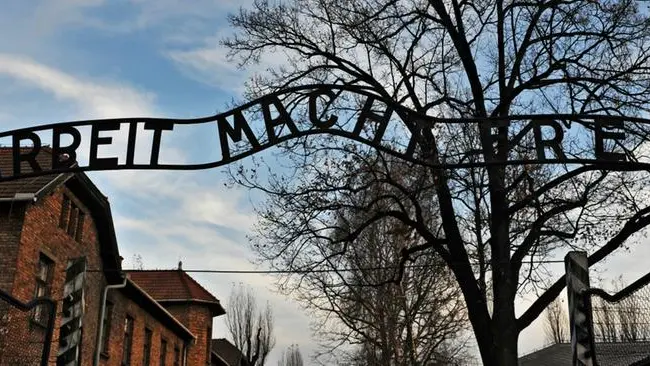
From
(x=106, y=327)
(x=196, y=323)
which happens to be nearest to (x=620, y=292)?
(x=106, y=327)

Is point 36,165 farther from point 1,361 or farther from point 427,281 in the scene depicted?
point 427,281

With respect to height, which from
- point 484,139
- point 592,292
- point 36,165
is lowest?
point 592,292

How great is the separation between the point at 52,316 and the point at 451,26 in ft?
35.8

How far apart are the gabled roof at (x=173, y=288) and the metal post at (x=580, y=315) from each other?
94.8 ft

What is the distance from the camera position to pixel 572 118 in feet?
20.7

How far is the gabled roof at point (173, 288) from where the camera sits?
34.2m

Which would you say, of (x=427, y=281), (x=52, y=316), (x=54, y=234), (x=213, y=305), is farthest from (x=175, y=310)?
(x=52, y=316)

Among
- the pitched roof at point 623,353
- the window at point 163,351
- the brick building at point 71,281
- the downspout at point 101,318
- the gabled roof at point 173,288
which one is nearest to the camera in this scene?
the pitched roof at point 623,353

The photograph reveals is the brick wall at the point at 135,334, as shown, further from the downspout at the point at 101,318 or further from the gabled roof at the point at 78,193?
the gabled roof at the point at 78,193

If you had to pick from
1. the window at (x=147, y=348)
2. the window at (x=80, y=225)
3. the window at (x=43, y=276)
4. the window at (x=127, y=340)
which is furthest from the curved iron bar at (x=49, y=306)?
the window at (x=147, y=348)

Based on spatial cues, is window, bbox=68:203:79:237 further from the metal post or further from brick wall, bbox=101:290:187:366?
the metal post

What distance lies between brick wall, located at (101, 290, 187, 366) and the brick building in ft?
0.11

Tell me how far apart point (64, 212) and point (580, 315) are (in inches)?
588

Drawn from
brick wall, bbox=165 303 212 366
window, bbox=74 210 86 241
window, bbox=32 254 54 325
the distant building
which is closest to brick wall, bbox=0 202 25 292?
window, bbox=32 254 54 325
